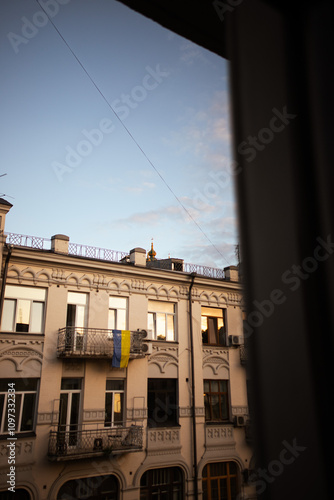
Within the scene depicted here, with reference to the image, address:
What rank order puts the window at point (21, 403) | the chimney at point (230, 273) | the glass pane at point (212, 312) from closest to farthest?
the window at point (21, 403)
the glass pane at point (212, 312)
the chimney at point (230, 273)

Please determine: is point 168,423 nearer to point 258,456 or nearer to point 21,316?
point 21,316

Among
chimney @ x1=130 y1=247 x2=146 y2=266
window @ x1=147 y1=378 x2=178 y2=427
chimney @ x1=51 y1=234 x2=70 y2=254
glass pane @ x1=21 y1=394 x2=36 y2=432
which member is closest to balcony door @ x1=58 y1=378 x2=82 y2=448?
glass pane @ x1=21 y1=394 x2=36 y2=432

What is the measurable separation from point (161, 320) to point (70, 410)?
4236 millimetres

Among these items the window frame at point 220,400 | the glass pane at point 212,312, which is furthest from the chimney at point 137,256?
the window frame at point 220,400

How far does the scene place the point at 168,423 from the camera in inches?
500

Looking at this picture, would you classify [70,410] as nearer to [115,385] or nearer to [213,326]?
[115,385]

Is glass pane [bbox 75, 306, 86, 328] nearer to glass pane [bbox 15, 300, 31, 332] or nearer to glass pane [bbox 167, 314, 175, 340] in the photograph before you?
glass pane [bbox 15, 300, 31, 332]

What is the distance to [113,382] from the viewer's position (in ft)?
39.4

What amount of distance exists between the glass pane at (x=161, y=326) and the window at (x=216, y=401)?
239 cm

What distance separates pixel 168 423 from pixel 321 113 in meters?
13.5

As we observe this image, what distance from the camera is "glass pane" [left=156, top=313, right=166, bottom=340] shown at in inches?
527

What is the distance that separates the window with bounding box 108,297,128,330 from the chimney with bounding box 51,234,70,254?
2.25 m

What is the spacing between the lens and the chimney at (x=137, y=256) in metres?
13.7

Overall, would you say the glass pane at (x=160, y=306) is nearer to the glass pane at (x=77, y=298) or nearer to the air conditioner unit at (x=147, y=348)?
the air conditioner unit at (x=147, y=348)
